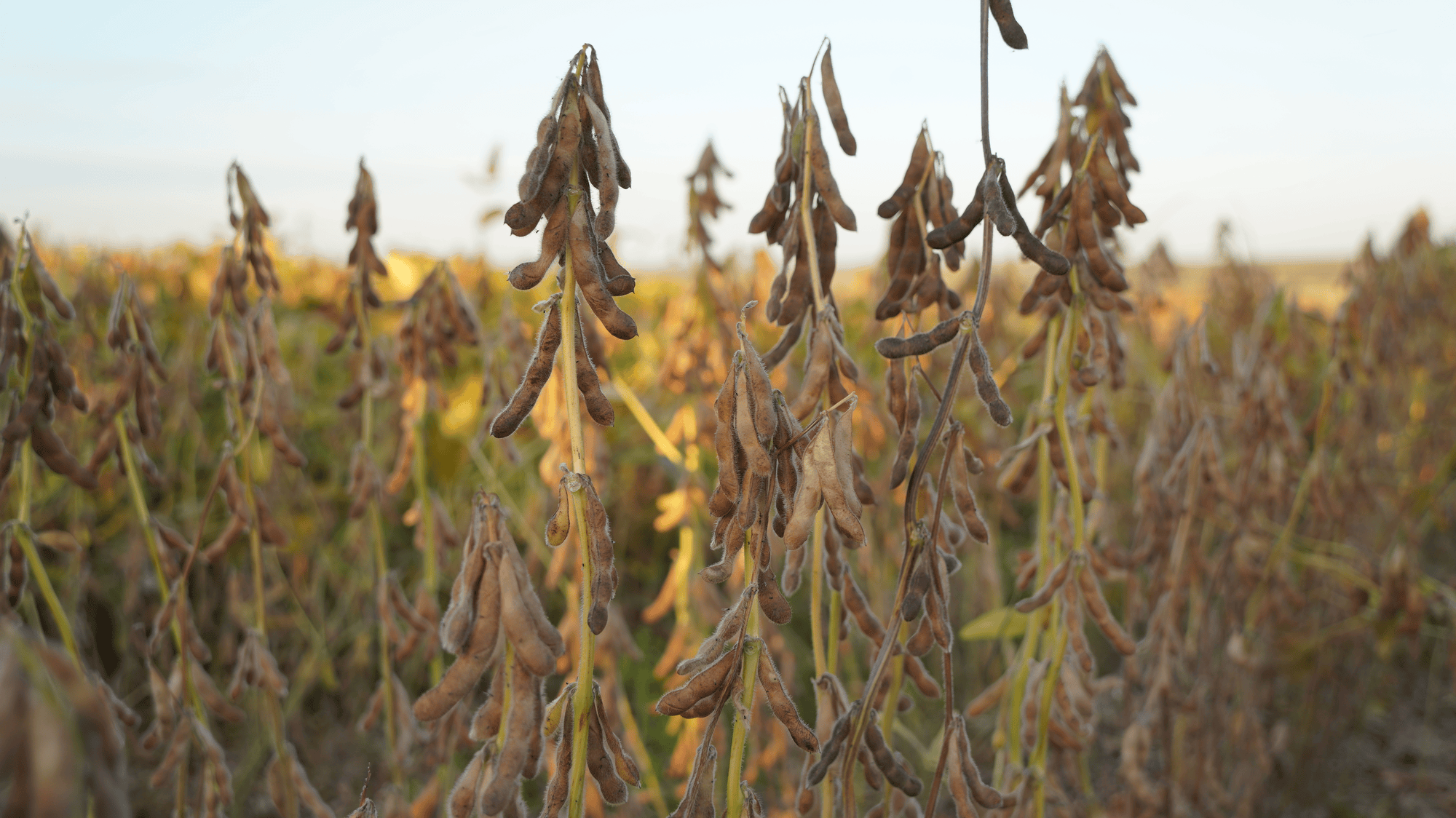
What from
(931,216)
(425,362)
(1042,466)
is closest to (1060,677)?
(1042,466)

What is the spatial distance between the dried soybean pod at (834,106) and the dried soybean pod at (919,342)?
0.93ft

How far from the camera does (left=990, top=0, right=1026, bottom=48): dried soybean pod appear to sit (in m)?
0.75

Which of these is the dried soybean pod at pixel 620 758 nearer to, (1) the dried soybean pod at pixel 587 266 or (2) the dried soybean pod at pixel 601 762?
(2) the dried soybean pod at pixel 601 762

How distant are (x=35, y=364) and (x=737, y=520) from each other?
38.5 inches

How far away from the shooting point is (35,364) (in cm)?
108

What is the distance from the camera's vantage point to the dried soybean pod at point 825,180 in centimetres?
90

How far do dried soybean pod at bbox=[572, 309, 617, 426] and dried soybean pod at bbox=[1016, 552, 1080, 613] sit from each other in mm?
653

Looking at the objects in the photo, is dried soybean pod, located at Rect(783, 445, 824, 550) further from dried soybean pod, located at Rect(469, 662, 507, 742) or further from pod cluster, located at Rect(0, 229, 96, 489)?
pod cluster, located at Rect(0, 229, 96, 489)

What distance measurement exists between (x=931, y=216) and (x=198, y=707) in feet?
4.36

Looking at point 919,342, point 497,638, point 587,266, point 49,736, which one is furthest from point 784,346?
point 49,736

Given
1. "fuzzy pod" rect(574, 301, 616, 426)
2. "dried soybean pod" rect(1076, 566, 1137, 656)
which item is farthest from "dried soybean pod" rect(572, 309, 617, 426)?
"dried soybean pod" rect(1076, 566, 1137, 656)

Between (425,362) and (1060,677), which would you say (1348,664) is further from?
(425,362)

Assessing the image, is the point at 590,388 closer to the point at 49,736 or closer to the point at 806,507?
the point at 806,507

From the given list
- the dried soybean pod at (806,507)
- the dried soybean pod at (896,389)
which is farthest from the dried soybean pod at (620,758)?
the dried soybean pod at (896,389)
